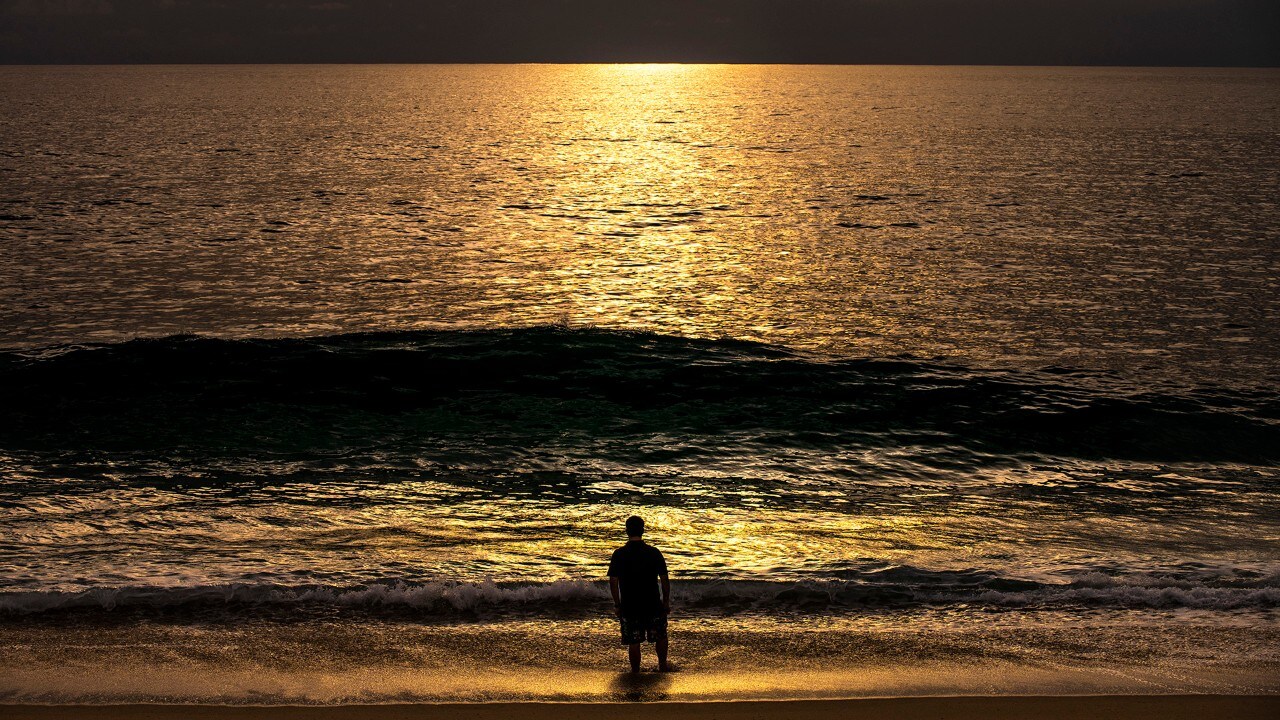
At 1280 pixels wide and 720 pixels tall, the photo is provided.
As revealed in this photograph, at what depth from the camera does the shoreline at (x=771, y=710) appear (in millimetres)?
9812

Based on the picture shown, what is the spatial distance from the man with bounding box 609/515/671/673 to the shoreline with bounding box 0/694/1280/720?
2.79ft

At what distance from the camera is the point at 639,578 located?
10.7m

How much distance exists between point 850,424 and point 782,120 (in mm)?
136898

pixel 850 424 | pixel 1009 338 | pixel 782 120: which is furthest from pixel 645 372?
pixel 782 120

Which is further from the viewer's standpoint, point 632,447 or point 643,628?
point 632,447

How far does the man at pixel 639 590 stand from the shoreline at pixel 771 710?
2.79 ft

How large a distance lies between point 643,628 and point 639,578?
1.69 feet

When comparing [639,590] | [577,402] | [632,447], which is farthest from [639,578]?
[577,402]

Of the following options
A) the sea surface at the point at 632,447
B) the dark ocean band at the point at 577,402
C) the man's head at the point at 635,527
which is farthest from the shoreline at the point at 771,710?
the dark ocean band at the point at 577,402

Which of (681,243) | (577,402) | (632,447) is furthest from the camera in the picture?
(681,243)

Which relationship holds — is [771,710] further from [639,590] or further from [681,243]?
[681,243]

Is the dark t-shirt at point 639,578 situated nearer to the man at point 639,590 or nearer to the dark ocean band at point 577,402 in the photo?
the man at point 639,590

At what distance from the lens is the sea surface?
456 inches

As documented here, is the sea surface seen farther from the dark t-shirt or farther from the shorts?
the dark t-shirt
